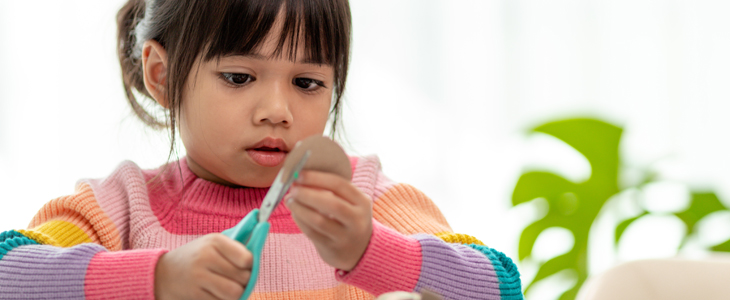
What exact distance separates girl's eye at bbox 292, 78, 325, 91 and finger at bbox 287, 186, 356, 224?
0.91ft

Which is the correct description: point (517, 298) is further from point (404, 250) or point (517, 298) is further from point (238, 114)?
point (238, 114)

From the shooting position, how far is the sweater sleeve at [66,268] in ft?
1.99

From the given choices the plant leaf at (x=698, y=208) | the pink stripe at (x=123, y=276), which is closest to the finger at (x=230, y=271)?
the pink stripe at (x=123, y=276)

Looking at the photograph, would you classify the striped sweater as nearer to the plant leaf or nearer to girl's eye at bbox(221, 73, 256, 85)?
girl's eye at bbox(221, 73, 256, 85)

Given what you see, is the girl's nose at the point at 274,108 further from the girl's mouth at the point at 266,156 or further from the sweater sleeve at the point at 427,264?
the sweater sleeve at the point at 427,264

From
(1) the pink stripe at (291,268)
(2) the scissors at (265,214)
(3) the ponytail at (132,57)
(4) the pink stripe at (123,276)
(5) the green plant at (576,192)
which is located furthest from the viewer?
(5) the green plant at (576,192)

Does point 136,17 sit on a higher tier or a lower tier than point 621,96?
higher

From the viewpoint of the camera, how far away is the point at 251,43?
753 mm

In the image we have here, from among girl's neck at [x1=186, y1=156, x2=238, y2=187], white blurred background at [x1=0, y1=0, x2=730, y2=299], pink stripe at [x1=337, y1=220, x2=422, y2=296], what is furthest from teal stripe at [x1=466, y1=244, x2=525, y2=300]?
white blurred background at [x1=0, y1=0, x2=730, y2=299]

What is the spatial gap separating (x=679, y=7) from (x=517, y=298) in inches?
60.7

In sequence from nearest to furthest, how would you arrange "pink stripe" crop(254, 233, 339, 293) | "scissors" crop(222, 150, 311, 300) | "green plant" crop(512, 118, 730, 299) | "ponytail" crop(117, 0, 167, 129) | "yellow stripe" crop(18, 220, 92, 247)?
1. "scissors" crop(222, 150, 311, 300)
2. "yellow stripe" crop(18, 220, 92, 247)
3. "pink stripe" crop(254, 233, 339, 293)
4. "ponytail" crop(117, 0, 167, 129)
5. "green plant" crop(512, 118, 730, 299)

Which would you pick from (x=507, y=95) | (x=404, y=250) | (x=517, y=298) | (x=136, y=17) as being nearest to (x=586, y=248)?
(x=507, y=95)

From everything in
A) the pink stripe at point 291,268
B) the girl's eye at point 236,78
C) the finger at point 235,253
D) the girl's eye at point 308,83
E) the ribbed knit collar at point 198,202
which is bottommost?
the pink stripe at point 291,268

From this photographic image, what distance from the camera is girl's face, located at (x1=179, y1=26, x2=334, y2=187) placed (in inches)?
29.6
